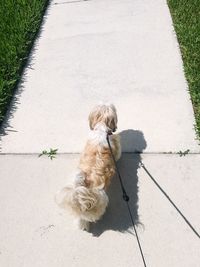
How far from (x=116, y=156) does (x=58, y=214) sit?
98 centimetres

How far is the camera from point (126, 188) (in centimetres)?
502

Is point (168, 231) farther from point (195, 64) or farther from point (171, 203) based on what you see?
point (195, 64)

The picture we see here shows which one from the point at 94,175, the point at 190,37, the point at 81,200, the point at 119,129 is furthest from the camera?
the point at 190,37

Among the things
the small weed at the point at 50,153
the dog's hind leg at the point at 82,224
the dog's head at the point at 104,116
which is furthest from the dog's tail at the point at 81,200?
the small weed at the point at 50,153

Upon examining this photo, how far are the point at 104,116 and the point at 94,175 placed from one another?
2.47 feet

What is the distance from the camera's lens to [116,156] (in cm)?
495

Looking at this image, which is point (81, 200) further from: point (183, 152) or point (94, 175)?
point (183, 152)

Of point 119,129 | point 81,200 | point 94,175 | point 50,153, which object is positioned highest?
point 81,200

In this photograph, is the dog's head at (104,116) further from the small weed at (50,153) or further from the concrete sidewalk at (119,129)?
the small weed at (50,153)

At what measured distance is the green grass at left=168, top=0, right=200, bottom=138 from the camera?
20.3 ft

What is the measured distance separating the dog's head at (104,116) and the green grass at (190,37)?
A: 1406 mm

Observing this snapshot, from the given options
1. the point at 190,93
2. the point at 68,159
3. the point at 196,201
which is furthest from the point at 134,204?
the point at 190,93

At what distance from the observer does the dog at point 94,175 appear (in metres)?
3.84

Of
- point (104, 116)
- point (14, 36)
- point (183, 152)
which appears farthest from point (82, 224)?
point (14, 36)
